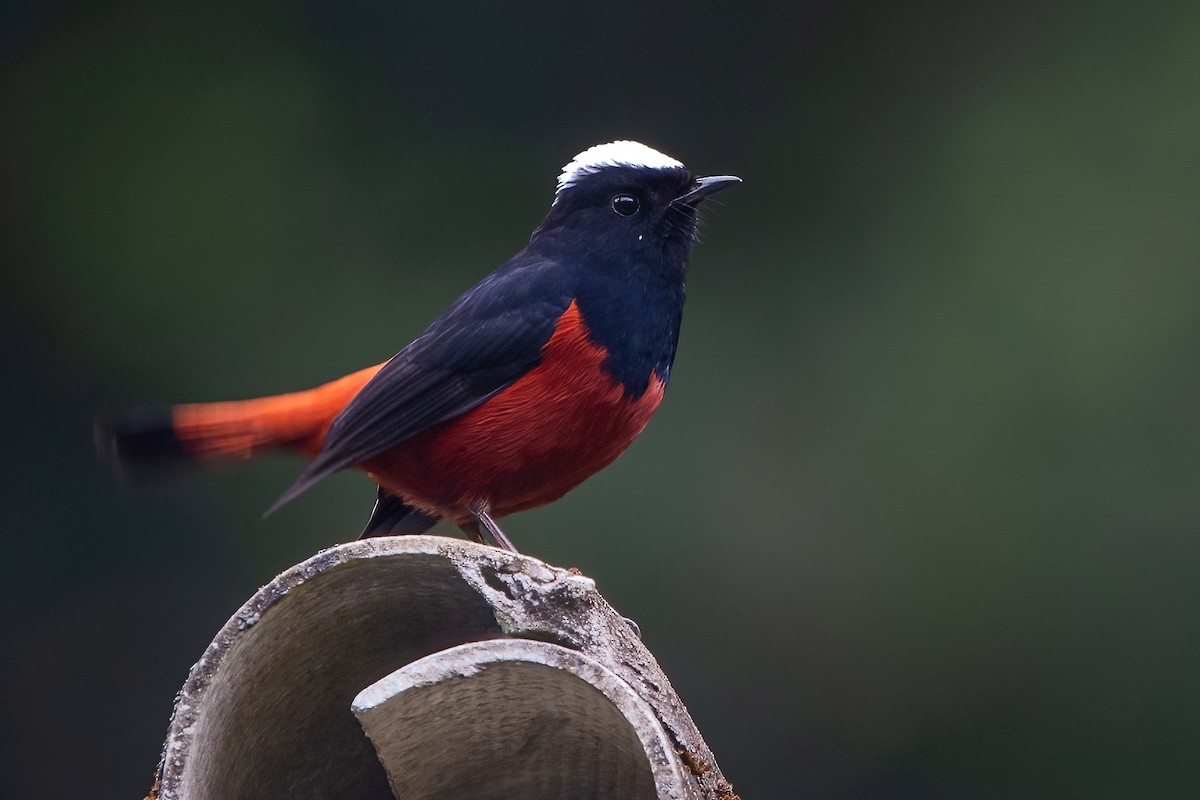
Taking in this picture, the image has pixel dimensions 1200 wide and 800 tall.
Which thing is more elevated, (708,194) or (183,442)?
(708,194)

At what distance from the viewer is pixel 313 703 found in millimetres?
2594

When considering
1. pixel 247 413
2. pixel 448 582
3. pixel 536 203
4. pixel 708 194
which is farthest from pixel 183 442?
pixel 536 203

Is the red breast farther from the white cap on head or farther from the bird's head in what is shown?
the white cap on head

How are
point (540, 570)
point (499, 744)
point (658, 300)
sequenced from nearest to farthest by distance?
point (540, 570) < point (499, 744) < point (658, 300)

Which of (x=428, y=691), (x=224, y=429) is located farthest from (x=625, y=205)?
(x=428, y=691)

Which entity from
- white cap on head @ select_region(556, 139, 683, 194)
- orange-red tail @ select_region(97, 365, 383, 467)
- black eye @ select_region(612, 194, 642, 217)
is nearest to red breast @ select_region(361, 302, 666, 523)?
orange-red tail @ select_region(97, 365, 383, 467)

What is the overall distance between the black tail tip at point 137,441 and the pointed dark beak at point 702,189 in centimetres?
134

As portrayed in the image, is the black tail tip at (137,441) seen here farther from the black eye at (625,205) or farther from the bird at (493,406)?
the black eye at (625,205)

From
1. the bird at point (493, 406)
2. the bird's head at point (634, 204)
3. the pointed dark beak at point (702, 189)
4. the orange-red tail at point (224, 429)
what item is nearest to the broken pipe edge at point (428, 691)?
the bird at point (493, 406)

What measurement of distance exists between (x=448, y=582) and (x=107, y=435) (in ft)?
4.05

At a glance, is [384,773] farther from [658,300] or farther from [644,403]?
[658,300]

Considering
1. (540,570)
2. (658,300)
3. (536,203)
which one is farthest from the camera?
(536,203)

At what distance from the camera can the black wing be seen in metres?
3.21

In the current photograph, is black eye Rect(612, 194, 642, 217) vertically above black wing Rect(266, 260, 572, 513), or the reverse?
black eye Rect(612, 194, 642, 217)
